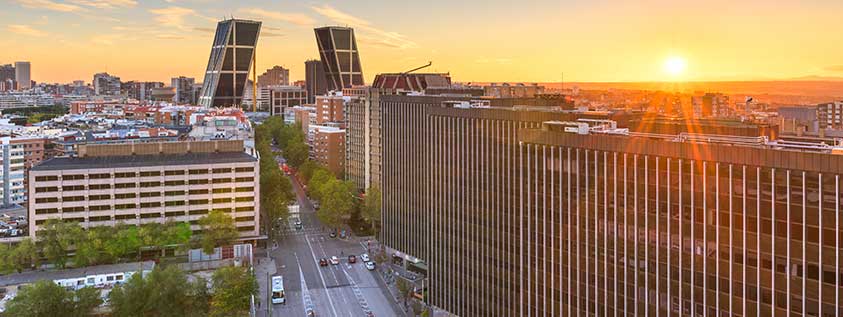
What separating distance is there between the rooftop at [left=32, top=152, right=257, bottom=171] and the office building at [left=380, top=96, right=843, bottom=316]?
110ft

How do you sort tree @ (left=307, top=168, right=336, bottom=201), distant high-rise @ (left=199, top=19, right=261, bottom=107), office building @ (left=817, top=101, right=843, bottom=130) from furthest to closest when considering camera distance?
1. distant high-rise @ (left=199, top=19, right=261, bottom=107)
2. tree @ (left=307, top=168, right=336, bottom=201)
3. office building @ (left=817, top=101, right=843, bottom=130)

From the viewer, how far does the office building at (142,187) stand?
226ft

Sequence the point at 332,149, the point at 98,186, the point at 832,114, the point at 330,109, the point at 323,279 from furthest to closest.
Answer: the point at 330,109 → the point at 332,149 → the point at 832,114 → the point at 98,186 → the point at 323,279

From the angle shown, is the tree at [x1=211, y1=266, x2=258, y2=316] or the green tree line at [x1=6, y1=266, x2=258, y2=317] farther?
the tree at [x1=211, y1=266, x2=258, y2=316]

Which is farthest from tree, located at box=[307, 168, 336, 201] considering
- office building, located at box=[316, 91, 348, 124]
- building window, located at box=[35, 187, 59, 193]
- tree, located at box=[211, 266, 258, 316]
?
tree, located at box=[211, 266, 258, 316]

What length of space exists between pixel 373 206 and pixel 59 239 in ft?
117

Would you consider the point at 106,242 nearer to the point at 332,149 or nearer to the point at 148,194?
the point at 148,194

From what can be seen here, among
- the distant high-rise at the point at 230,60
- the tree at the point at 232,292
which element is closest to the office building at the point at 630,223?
the tree at the point at 232,292

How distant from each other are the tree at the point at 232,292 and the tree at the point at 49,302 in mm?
9134

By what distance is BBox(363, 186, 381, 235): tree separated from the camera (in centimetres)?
8456

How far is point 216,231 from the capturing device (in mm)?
68375

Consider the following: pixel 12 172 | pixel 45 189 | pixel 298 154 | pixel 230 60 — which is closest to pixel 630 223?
pixel 45 189

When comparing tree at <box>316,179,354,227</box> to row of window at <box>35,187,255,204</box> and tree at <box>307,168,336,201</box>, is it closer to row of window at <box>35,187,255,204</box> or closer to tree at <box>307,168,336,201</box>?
tree at <box>307,168,336,201</box>

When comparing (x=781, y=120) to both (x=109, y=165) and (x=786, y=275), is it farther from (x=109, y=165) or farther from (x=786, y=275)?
(x=109, y=165)
